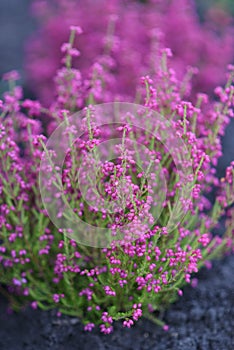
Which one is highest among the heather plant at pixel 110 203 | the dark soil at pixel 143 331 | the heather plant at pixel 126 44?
the heather plant at pixel 126 44

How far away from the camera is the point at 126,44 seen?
4.02 meters

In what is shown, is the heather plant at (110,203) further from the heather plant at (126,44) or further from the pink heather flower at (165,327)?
the heather plant at (126,44)

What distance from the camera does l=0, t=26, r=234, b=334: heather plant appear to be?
7.00ft

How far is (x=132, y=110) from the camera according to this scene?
2.74m

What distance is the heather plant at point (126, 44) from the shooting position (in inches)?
Result: 163

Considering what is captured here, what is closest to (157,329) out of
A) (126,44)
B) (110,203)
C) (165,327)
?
(165,327)

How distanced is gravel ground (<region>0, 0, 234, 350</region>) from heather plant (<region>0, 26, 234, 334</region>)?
8 centimetres

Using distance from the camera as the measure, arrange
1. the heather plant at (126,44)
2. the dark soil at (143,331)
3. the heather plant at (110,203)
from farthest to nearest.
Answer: the heather plant at (126,44) → the dark soil at (143,331) → the heather plant at (110,203)

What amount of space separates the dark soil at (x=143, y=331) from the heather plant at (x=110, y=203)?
0.08 meters

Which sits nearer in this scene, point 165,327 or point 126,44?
point 165,327

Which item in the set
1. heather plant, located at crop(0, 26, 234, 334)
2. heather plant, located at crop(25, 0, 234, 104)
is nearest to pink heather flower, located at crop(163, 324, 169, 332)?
heather plant, located at crop(0, 26, 234, 334)

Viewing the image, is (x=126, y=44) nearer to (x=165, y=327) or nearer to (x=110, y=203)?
(x=110, y=203)

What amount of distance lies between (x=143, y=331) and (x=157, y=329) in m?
0.08

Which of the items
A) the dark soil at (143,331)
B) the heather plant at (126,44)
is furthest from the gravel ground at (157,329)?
the heather plant at (126,44)
